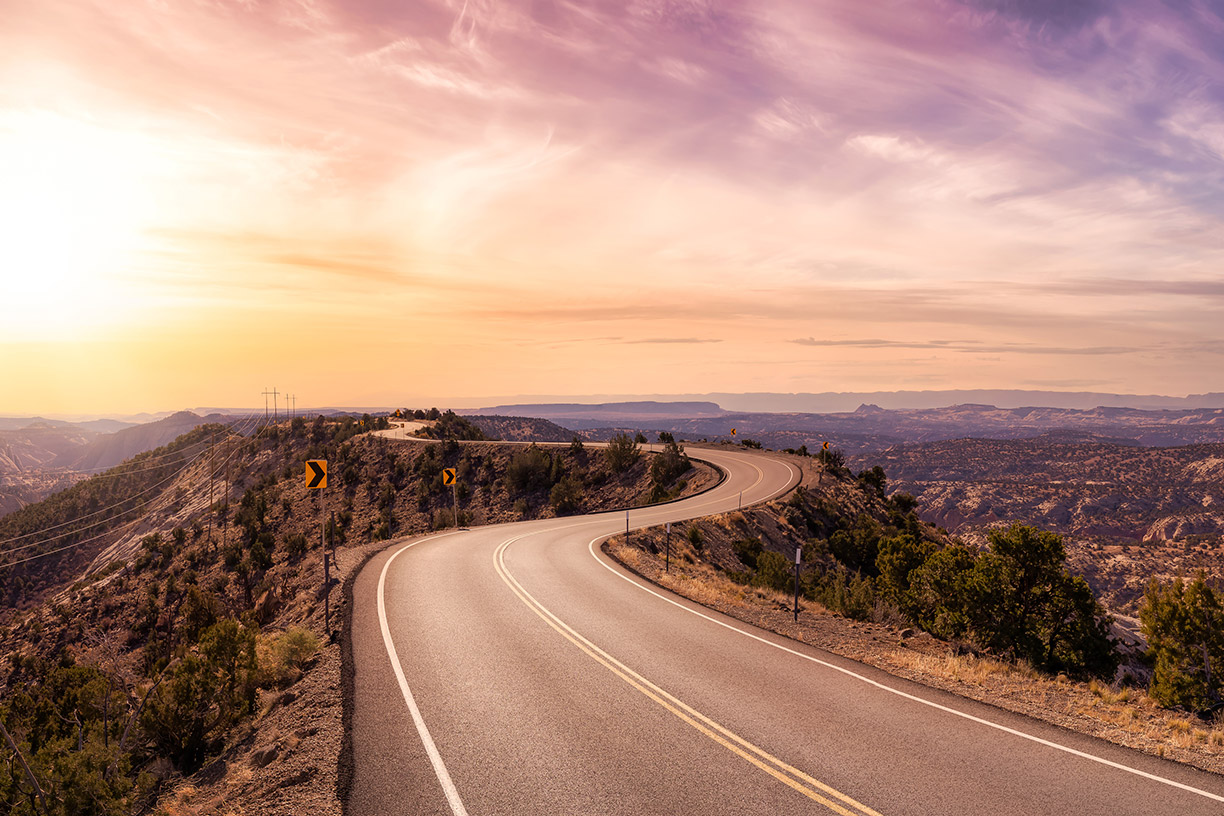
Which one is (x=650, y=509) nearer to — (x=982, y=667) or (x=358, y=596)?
(x=358, y=596)

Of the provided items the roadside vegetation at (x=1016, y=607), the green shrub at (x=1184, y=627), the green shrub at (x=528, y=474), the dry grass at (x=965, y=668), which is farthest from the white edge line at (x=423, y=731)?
the green shrub at (x=528, y=474)

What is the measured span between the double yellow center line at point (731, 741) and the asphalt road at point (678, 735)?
0.10 feet

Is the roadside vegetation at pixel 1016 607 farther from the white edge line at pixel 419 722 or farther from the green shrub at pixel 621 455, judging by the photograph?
the green shrub at pixel 621 455

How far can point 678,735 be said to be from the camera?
26.6 feet

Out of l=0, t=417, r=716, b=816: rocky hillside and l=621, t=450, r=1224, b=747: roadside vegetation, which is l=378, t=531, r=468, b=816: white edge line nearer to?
l=0, t=417, r=716, b=816: rocky hillside

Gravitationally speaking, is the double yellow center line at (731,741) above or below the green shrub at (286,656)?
above

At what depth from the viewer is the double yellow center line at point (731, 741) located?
648 cm

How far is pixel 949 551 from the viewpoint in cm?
1892

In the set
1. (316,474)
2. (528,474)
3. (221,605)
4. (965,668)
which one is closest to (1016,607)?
(965,668)

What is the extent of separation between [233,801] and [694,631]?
29.1 feet

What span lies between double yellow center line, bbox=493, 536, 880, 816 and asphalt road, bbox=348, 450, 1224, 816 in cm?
3

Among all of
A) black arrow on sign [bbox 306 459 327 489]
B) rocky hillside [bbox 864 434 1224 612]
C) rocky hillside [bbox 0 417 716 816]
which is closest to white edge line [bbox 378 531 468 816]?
rocky hillside [bbox 0 417 716 816]

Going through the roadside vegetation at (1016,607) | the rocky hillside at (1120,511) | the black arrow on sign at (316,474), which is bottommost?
the rocky hillside at (1120,511)

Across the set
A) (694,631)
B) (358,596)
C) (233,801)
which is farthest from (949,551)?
(233,801)
